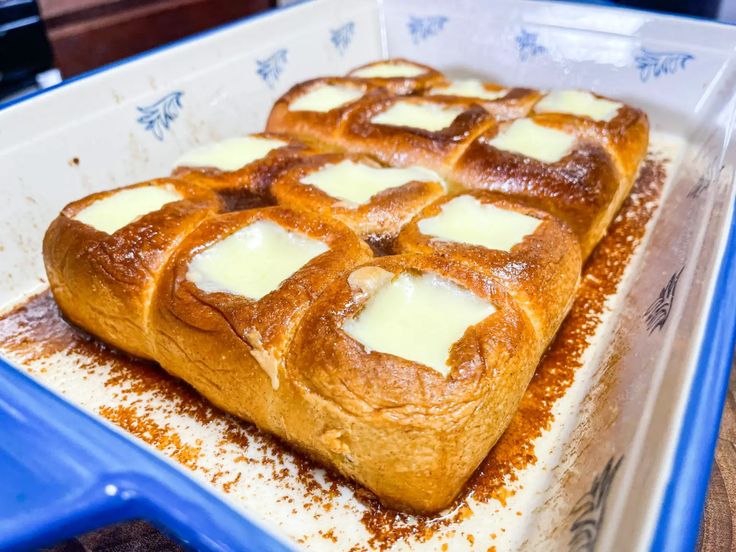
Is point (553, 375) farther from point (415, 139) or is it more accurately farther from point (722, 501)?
point (415, 139)

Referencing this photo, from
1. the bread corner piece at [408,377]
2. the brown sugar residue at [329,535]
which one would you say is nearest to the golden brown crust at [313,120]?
the bread corner piece at [408,377]

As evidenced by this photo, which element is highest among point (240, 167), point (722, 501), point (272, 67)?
point (272, 67)

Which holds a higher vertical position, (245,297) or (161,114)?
(161,114)

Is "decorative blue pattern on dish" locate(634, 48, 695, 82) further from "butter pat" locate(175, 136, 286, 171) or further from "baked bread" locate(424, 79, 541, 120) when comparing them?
"butter pat" locate(175, 136, 286, 171)

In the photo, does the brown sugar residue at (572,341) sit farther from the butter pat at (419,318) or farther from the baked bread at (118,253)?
the baked bread at (118,253)

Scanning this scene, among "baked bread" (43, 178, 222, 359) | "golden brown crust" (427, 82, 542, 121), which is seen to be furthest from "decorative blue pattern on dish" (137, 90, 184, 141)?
"golden brown crust" (427, 82, 542, 121)

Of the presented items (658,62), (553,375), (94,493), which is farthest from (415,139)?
(94,493)

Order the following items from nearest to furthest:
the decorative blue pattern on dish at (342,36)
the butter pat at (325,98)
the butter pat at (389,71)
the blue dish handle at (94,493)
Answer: the blue dish handle at (94,493)
the butter pat at (325,98)
the butter pat at (389,71)
the decorative blue pattern on dish at (342,36)

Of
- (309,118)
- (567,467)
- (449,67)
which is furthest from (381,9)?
(567,467)
